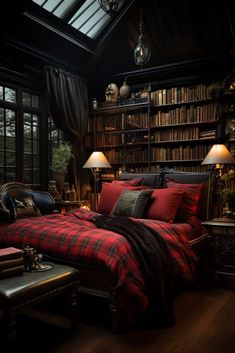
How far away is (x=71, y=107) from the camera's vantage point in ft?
17.9

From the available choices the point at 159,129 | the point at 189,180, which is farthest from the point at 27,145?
the point at 189,180

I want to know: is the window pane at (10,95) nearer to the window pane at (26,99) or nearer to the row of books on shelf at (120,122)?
the window pane at (26,99)

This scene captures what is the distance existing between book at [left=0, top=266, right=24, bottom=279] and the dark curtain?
3.42 meters

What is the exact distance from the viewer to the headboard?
3727 millimetres

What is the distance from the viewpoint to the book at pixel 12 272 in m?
2.07

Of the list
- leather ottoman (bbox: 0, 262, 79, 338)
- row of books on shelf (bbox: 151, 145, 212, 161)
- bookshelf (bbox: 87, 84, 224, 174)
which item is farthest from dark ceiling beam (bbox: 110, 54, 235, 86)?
leather ottoman (bbox: 0, 262, 79, 338)

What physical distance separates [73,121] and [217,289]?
11.4 feet

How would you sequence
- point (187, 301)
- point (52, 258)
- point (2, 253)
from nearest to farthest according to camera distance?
point (2, 253) < point (52, 258) < point (187, 301)

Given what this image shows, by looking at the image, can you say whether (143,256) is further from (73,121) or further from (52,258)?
(73,121)

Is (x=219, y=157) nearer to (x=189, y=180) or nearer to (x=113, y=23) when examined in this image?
(x=189, y=180)

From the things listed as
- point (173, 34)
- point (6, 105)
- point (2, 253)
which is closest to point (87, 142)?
point (6, 105)

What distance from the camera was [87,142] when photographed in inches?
236

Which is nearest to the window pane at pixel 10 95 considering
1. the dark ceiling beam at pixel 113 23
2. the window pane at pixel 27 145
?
the window pane at pixel 27 145

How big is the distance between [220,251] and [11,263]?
6.96ft
